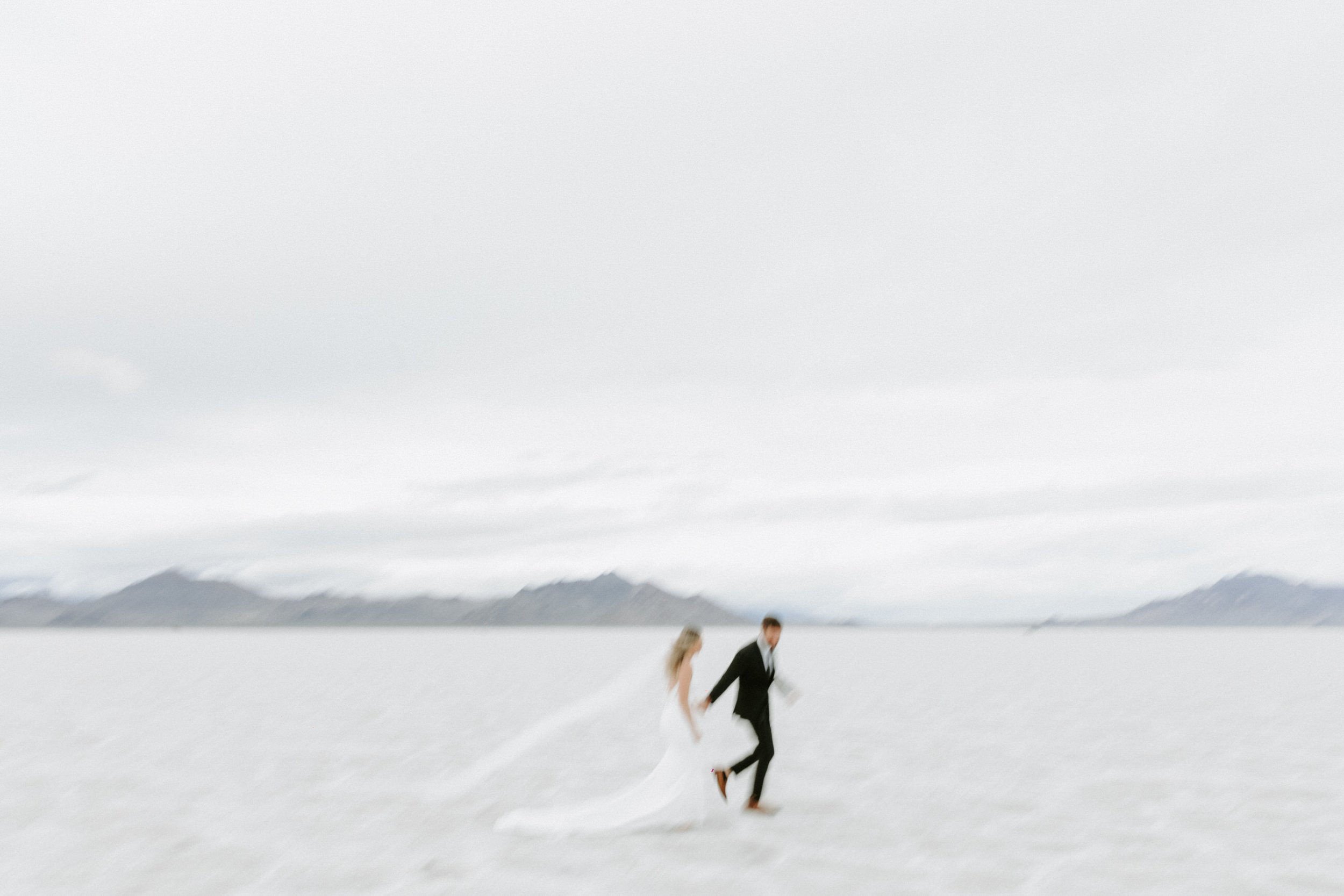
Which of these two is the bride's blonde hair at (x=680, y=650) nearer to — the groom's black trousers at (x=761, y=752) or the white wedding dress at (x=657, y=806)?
the white wedding dress at (x=657, y=806)

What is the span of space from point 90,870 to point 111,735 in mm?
13697

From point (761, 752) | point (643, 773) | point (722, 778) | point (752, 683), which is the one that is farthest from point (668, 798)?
point (643, 773)

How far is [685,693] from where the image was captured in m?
12.4

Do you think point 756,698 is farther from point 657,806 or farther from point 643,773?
point 643,773

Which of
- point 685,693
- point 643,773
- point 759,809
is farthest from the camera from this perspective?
point 643,773

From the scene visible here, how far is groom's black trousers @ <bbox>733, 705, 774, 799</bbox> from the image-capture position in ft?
42.7

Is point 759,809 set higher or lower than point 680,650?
lower

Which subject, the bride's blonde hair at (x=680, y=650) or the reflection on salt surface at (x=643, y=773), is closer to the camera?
the reflection on salt surface at (x=643, y=773)

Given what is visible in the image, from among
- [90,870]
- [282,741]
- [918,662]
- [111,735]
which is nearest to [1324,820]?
[90,870]

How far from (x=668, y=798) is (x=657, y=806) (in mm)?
147

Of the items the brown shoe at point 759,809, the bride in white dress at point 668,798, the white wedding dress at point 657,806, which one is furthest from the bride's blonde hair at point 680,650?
the brown shoe at point 759,809

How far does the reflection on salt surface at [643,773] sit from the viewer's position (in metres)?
10.2

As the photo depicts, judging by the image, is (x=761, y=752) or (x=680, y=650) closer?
(x=680, y=650)

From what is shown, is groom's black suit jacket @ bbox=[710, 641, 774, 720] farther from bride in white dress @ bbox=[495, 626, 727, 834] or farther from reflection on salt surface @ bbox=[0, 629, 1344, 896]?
reflection on salt surface @ bbox=[0, 629, 1344, 896]
